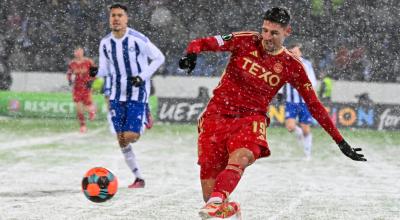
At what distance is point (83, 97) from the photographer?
67.6 feet

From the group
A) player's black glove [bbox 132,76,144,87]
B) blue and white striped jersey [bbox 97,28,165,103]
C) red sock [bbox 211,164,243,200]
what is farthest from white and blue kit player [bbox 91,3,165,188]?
red sock [bbox 211,164,243,200]

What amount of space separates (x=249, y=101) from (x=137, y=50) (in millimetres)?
3976

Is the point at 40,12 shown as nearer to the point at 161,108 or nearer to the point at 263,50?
the point at 161,108

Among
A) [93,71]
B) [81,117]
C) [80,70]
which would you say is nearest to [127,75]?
[93,71]

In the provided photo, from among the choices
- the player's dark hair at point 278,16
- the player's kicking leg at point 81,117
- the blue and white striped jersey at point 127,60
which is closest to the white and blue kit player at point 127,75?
the blue and white striped jersey at point 127,60

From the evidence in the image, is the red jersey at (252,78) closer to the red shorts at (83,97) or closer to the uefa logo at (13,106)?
the red shorts at (83,97)

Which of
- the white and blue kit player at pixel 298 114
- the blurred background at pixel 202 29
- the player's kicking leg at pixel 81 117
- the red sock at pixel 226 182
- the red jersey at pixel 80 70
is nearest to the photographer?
the red sock at pixel 226 182

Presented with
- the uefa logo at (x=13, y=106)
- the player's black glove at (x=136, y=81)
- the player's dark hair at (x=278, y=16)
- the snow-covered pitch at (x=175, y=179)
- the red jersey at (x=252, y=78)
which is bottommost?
the uefa logo at (x=13, y=106)

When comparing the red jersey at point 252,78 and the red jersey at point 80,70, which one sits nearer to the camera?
the red jersey at point 252,78

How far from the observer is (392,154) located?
15.4 m

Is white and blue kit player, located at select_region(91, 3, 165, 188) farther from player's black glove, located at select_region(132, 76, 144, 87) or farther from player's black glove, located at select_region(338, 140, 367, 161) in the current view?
player's black glove, located at select_region(338, 140, 367, 161)

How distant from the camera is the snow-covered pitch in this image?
7.46 meters

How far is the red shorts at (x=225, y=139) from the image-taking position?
219 inches

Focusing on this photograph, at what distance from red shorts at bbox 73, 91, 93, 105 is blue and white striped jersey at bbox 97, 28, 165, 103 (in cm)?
1101
